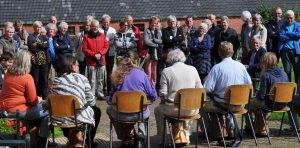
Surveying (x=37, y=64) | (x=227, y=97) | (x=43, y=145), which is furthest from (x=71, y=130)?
(x=37, y=64)

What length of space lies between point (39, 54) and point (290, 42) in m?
6.19

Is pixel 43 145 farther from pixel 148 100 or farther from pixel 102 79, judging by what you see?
pixel 102 79

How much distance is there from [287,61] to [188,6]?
25.9 m

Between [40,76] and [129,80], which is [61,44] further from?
[129,80]

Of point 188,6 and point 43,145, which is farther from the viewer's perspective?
point 188,6

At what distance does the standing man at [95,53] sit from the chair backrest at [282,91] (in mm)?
5298

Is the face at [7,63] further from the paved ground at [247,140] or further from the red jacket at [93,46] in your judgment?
the red jacket at [93,46]

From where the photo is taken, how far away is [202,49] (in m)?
13.4

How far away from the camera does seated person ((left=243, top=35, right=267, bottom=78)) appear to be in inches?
458

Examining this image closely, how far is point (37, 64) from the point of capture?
1341cm

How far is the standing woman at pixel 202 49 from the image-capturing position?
1339 cm

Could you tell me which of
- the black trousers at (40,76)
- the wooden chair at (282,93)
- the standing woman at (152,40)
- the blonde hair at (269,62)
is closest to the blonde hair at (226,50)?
the blonde hair at (269,62)

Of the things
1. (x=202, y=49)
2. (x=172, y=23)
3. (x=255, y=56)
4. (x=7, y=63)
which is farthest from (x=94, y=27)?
(x=255, y=56)

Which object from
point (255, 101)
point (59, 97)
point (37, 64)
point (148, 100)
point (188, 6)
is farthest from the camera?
point (188, 6)
